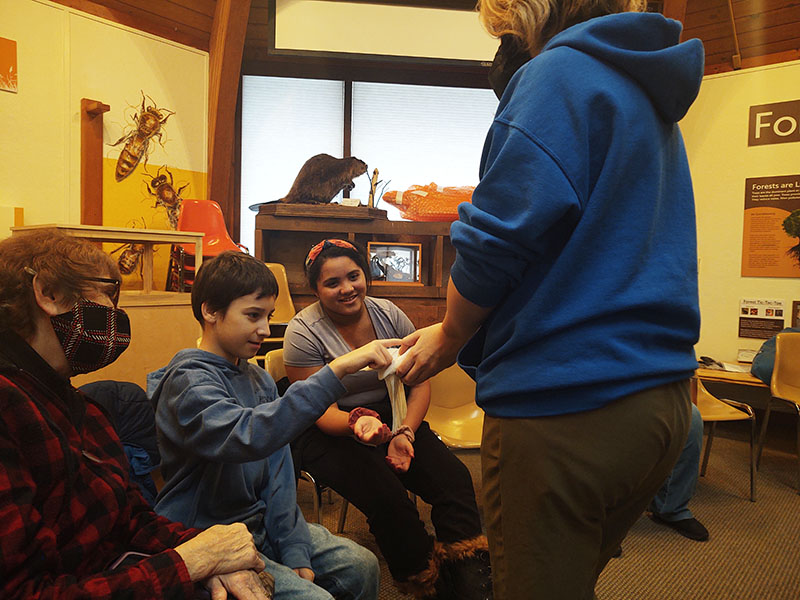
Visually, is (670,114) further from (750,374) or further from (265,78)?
(265,78)

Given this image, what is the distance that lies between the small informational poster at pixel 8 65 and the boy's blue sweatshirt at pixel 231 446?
3352 mm

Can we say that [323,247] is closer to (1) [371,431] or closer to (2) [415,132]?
(1) [371,431]

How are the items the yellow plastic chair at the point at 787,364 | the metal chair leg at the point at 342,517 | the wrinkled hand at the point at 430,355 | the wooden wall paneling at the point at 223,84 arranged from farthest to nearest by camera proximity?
the wooden wall paneling at the point at 223,84, the yellow plastic chair at the point at 787,364, the metal chair leg at the point at 342,517, the wrinkled hand at the point at 430,355

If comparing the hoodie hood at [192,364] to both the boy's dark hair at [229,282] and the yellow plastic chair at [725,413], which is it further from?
the yellow plastic chair at [725,413]

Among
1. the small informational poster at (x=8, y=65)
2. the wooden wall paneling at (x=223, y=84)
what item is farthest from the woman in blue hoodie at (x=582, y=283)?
the wooden wall paneling at (x=223, y=84)

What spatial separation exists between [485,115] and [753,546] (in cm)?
424

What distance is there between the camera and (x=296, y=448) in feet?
7.30

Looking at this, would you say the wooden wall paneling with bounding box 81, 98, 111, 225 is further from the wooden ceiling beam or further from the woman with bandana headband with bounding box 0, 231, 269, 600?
the wooden ceiling beam

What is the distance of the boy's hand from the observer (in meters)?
1.44

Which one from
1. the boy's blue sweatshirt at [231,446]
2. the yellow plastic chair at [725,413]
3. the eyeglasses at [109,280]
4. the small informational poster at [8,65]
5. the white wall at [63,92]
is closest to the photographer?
the eyeglasses at [109,280]

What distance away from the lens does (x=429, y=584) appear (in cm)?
189

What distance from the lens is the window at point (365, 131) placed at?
5.52 m

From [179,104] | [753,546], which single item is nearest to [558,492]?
[753,546]

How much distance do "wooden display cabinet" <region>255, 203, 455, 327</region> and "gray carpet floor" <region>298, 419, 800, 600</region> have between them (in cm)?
130
